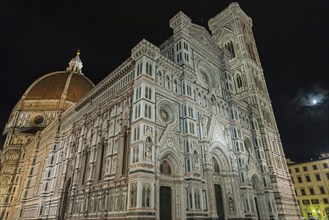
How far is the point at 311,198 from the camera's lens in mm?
48625

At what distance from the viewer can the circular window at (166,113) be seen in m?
19.9

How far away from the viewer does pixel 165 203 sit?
16.7 m

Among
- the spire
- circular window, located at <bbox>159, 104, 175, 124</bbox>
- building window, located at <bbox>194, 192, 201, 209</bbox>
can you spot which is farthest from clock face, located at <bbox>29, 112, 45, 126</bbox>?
building window, located at <bbox>194, 192, 201, 209</bbox>

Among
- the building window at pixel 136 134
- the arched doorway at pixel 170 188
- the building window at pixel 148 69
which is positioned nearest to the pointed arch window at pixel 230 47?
the building window at pixel 148 69

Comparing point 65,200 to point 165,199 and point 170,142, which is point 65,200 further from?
point 170,142

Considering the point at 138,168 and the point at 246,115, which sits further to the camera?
the point at 246,115

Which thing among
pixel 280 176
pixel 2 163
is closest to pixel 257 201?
pixel 280 176

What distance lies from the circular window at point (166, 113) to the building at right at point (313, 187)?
4405cm

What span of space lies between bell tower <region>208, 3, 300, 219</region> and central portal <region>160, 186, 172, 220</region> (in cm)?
1596

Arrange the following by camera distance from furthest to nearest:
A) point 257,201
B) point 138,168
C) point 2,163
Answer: point 2,163 < point 257,201 < point 138,168

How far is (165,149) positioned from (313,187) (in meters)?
47.2

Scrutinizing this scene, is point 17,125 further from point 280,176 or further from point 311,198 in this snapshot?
point 311,198

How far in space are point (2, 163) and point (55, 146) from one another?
59.8 feet

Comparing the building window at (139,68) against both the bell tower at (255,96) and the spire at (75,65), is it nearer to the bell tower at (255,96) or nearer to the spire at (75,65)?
the bell tower at (255,96)
